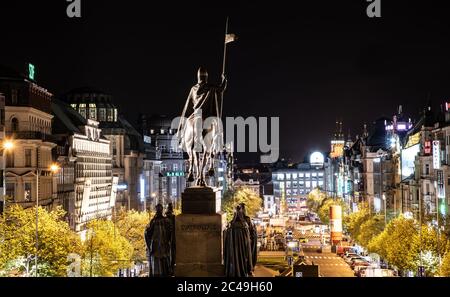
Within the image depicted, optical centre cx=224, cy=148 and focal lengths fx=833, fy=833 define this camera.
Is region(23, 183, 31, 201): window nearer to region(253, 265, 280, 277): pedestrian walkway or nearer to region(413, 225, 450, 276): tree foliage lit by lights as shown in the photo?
region(253, 265, 280, 277): pedestrian walkway

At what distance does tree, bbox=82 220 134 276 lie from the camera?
6512 cm

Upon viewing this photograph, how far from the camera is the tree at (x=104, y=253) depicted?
65125mm

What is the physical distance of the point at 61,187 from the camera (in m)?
110

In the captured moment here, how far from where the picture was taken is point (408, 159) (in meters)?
148

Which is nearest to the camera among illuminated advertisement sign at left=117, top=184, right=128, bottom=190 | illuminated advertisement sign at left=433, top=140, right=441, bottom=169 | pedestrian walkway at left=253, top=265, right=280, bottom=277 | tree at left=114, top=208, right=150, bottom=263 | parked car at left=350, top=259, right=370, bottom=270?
pedestrian walkway at left=253, top=265, right=280, bottom=277

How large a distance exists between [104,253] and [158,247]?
4435 cm

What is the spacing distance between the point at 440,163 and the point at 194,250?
85.6m

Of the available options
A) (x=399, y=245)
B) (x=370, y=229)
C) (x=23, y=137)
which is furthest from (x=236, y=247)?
(x=370, y=229)

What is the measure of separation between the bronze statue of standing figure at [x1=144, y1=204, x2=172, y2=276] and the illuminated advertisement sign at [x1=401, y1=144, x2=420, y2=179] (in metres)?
112

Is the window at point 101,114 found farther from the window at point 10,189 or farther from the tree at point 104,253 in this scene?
the tree at point 104,253

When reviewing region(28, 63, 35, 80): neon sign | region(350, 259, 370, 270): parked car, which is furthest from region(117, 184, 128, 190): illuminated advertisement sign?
region(350, 259, 370, 270): parked car

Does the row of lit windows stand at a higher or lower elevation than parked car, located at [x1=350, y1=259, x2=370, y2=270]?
higher

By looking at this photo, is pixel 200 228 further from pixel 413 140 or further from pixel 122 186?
pixel 122 186
